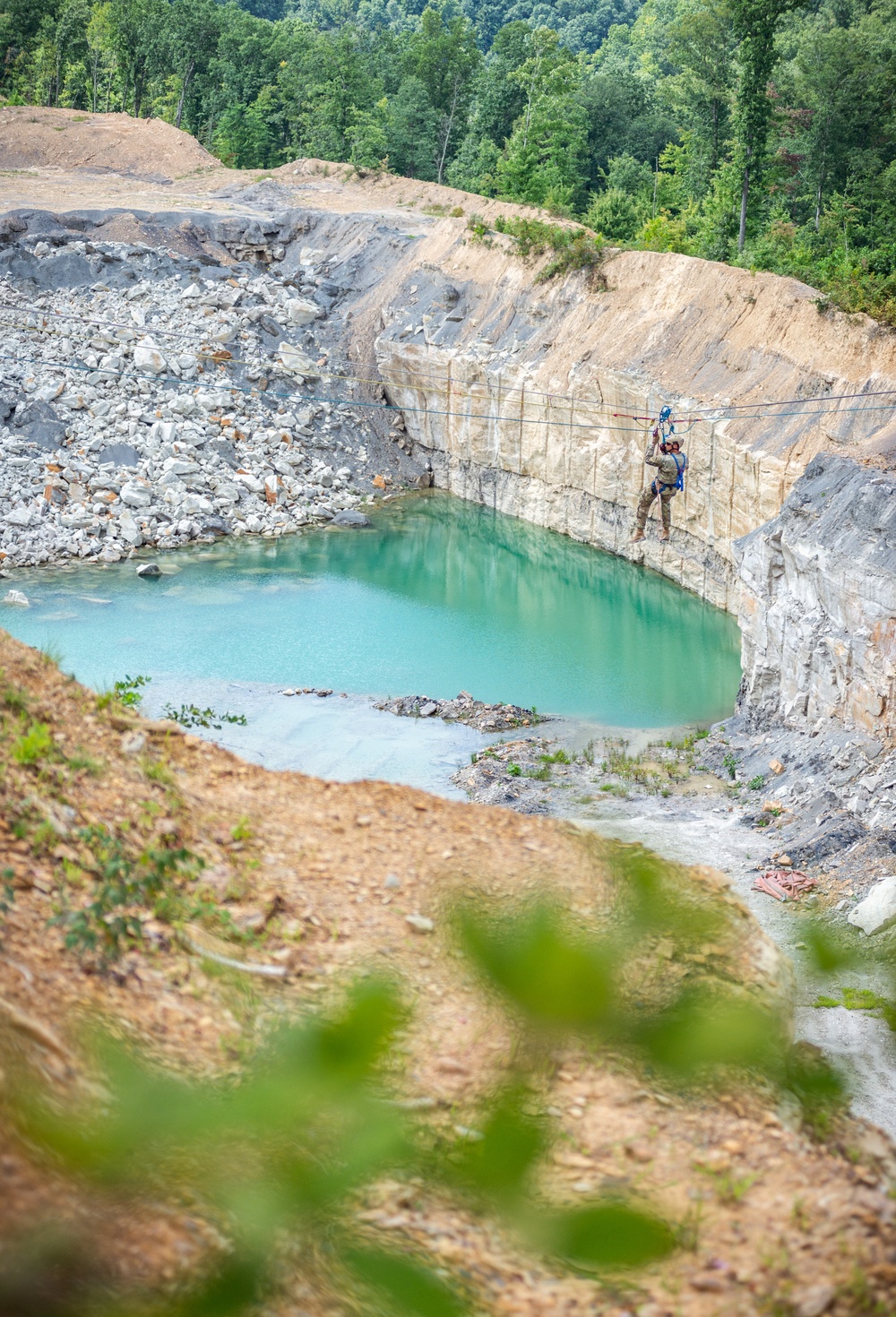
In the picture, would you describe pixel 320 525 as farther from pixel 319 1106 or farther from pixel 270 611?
pixel 319 1106

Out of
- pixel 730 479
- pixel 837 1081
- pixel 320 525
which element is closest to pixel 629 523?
pixel 730 479

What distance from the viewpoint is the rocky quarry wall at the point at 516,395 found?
15.7m

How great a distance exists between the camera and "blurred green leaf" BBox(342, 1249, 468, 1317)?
1.52m

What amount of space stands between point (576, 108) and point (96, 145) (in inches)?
677

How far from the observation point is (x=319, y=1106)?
5.94 feet

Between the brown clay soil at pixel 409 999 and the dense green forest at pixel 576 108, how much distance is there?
18690 millimetres

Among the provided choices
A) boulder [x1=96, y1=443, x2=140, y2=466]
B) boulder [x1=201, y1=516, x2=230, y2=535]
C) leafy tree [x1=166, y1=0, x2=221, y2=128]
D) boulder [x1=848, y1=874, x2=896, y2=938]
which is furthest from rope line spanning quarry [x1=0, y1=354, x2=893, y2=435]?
leafy tree [x1=166, y1=0, x2=221, y2=128]

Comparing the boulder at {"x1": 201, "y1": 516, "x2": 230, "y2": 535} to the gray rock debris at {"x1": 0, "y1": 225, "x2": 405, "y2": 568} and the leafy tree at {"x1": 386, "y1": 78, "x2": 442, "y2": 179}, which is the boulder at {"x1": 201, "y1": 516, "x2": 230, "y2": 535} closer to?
the gray rock debris at {"x1": 0, "y1": 225, "x2": 405, "y2": 568}

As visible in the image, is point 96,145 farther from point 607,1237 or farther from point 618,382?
point 607,1237

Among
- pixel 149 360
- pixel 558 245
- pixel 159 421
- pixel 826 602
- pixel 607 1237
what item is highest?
pixel 558 245

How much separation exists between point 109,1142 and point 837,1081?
1.23 meters

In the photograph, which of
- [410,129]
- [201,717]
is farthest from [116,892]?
[410,129]

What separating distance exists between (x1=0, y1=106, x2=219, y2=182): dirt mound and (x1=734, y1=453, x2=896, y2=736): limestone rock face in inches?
1277

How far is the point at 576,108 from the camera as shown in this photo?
4172 cm
